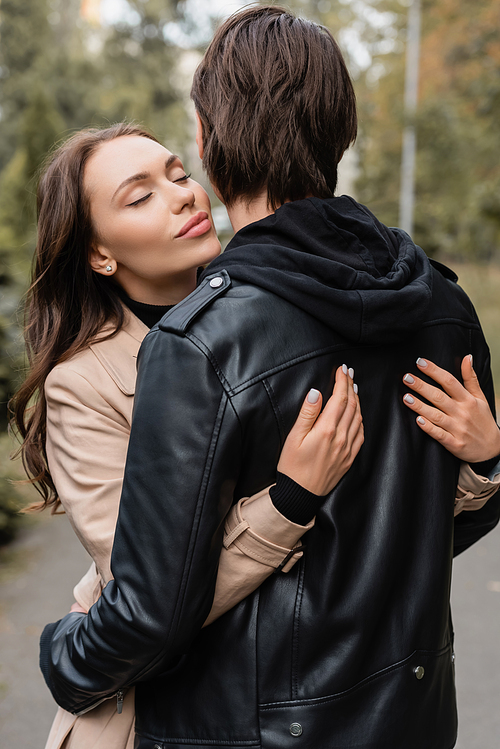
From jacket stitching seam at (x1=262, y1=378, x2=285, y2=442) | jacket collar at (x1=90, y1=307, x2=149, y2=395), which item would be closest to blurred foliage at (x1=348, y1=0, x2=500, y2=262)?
jacket collar at (x1=90, y1=307, x2=149, y2=395)

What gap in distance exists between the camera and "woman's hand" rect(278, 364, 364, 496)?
1.26 meters

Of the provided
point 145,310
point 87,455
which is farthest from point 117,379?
point 145,310

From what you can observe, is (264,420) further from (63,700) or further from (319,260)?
(63,700)

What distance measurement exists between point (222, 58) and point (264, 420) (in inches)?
28.5

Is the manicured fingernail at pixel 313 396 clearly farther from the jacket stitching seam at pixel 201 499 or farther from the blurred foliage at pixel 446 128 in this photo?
the blurred foliage at pixel 446 128

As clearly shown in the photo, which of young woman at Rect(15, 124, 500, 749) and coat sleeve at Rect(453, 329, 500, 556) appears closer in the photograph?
young woman at Rect(15, 124, 500, 749)

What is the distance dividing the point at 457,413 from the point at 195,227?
84cm

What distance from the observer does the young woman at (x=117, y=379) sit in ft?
4.24

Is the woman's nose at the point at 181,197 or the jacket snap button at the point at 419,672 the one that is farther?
the woman's nose at the point at 181,197

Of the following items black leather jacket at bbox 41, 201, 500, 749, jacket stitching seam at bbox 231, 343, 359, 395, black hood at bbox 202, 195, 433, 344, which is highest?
black hood at bbox 202, 195, 433, 344

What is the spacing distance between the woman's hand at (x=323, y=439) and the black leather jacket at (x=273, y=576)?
0.09ft

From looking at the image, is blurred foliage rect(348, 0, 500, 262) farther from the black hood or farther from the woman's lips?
the black hood

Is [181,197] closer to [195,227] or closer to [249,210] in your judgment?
[195,227]

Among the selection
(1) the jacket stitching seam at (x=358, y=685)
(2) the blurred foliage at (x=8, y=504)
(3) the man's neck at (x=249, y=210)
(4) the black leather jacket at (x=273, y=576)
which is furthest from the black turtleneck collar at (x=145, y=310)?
(2) the blurred foliage at (x=8, y=504)
